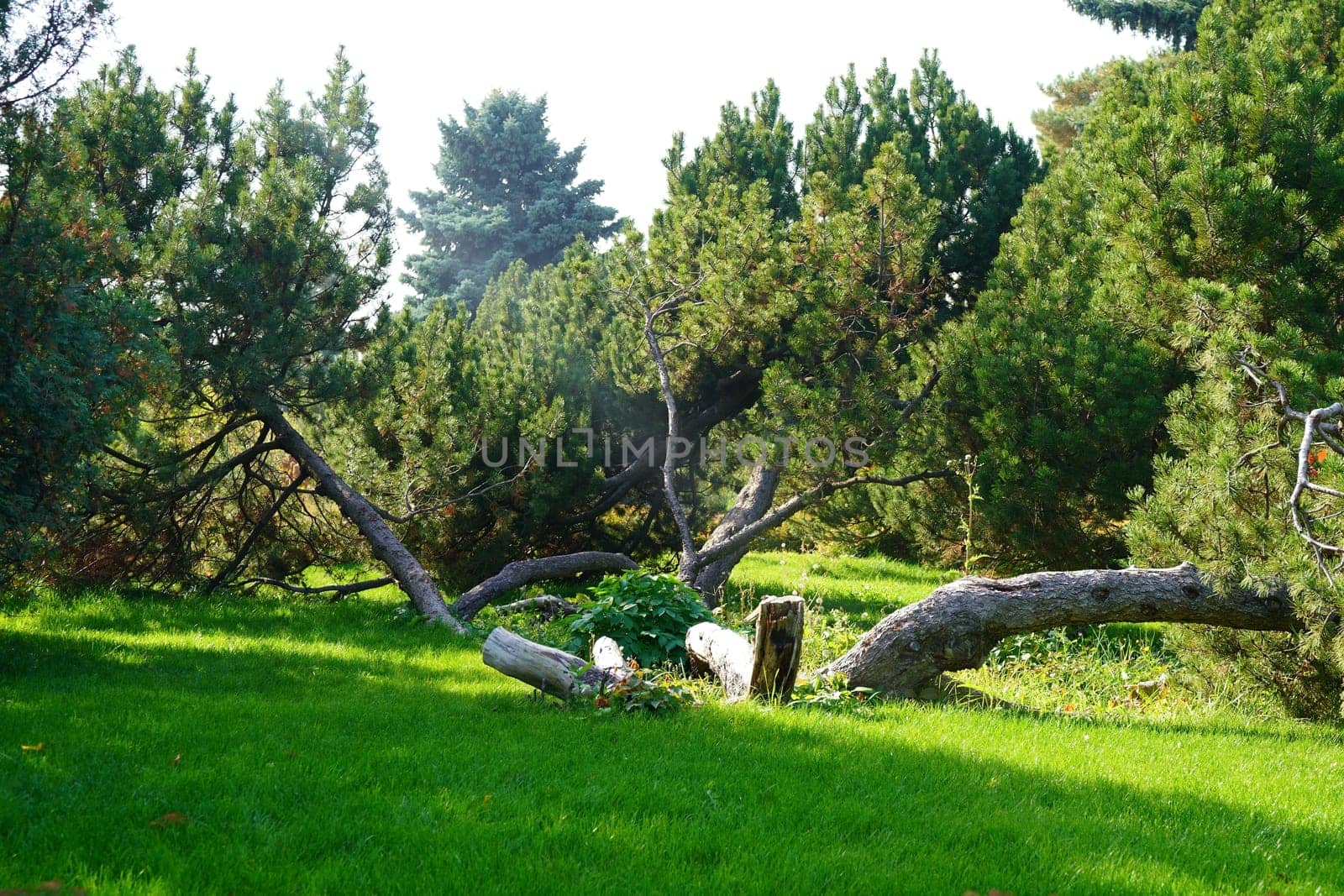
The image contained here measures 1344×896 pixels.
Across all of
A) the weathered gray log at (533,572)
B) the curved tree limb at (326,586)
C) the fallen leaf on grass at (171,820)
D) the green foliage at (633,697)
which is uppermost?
the weathered gray log at (533,572)

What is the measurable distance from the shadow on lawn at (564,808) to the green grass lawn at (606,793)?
0.02 m

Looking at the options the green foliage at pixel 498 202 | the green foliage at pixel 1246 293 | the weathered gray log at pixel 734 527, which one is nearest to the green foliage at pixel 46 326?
the weathered gray log at pixel 734 527

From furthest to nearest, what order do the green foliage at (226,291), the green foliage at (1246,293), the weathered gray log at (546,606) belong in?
the weathered gray log at (546,606) → the green foliage at (226,291) → the green foliage at (1246,293)

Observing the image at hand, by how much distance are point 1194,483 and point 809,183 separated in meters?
6.48

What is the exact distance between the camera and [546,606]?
36.2 ft

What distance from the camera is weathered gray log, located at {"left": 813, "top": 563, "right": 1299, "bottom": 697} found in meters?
6.80

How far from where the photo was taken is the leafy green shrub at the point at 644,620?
26.9 ft

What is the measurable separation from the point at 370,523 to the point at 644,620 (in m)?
3.66

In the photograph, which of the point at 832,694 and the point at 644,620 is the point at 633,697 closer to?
the point at 832,694

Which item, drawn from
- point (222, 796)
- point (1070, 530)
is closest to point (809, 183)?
point (1070, 530)

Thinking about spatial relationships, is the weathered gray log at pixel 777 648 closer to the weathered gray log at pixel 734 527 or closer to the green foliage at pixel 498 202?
the weathered gray log at pixel 734 527

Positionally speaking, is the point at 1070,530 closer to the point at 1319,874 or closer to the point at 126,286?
the point at 1319,874

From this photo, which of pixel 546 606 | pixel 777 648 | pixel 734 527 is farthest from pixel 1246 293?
pixel 546 606

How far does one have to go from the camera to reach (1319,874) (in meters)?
3.95
